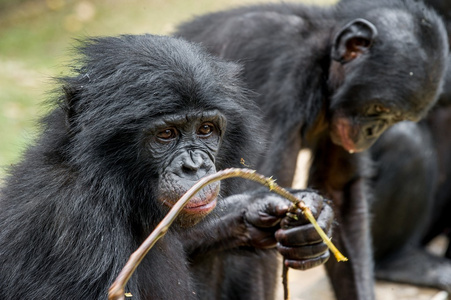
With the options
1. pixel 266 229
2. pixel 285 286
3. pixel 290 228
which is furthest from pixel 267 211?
pixel 285 286

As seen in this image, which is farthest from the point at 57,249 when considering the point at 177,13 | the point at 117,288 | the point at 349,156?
the point at 177,13

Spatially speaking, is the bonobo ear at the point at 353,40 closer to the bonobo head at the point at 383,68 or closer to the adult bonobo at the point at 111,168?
the bonobo head at the point at 383,68

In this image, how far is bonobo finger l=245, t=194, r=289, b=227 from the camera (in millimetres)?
4801

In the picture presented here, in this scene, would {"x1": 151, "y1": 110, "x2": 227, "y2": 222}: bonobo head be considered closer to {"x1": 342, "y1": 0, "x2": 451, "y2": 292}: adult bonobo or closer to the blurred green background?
{"x1": 342, "y1": 0, "x2": 451, "y2": 292}: adult bonobo

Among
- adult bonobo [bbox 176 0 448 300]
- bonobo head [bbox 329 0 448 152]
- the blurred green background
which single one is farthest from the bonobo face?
the blurred green background

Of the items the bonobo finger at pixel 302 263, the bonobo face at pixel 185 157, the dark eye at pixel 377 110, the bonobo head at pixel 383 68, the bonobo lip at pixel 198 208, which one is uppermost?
the bonobo face at pixel 185 157

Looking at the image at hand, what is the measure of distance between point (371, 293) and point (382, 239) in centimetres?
138

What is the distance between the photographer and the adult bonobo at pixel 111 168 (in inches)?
144

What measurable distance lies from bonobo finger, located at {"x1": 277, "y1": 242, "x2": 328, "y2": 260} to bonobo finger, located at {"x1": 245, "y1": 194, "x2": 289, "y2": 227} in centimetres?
25

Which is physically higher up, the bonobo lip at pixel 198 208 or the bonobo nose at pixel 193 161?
the bonobo nose at pixel 193 161

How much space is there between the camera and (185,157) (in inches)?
150

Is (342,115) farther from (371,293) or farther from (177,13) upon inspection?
(177,13)

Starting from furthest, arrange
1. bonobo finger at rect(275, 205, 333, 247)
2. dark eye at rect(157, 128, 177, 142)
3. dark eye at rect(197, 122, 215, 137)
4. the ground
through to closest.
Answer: the ground, bonobo finger at rect(275, 205, 333, 247), dark eye at rect(197, 122, 215, 137), dark eye at rect(157, 128, 177, 142)

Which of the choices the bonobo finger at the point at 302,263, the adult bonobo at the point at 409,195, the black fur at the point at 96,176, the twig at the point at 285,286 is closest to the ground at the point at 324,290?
the adult bonobo at the point at 409,195
